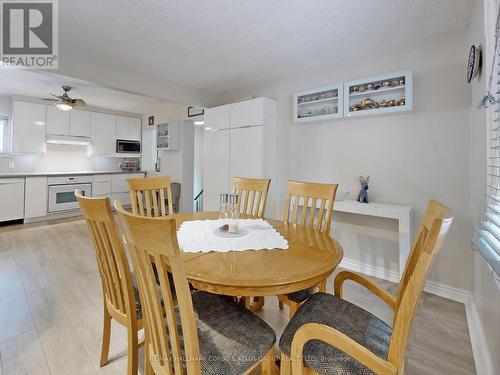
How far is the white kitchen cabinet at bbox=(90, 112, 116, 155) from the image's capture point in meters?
5.58

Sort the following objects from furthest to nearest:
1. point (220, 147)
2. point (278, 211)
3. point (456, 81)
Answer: point (220, 147)
point (278, 211)
point (456, 81)

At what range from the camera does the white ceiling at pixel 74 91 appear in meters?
3.61

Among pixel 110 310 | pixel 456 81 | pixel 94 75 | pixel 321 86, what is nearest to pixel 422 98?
pixel 456 81

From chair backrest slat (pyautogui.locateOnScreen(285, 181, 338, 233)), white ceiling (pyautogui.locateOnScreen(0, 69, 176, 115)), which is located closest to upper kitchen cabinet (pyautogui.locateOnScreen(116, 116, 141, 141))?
white ceiling (pyautogui.locateOnScreen(0, 69, 176, 115))

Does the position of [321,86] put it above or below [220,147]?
above

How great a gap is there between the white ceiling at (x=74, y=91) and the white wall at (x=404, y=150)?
2602 mm

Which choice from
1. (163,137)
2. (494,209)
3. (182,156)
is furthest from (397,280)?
(163,137)

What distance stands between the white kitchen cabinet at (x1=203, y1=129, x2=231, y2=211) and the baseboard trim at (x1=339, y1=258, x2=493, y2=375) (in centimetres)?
204

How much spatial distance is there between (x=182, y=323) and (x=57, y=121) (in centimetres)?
601

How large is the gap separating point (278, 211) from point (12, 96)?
17.9 feet

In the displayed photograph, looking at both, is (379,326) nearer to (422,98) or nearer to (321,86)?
(422,98)

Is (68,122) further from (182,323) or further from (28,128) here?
(182,323)

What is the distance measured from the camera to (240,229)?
5.14 feet

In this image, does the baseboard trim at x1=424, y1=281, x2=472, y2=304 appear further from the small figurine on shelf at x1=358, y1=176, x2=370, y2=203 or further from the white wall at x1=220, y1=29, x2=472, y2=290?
the small figurine on shelf at x1=358, y1=176, x2=370, y2=203
